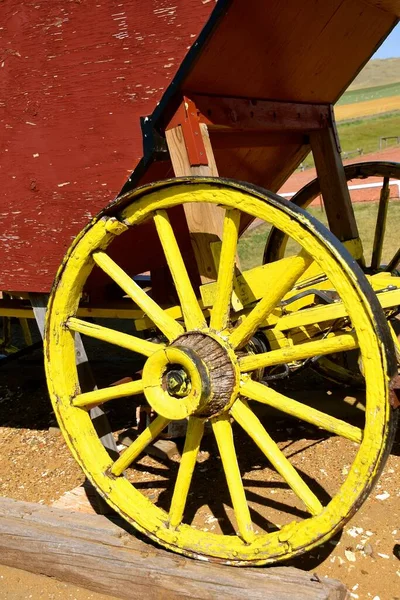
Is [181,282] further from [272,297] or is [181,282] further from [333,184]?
[333,184]

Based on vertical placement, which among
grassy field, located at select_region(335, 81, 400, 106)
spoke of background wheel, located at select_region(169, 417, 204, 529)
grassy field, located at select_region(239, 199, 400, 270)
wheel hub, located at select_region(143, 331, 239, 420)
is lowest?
grassy field, located at select_region(335, 81, 400, 106)

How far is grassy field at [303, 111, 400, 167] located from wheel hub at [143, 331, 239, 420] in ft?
85.7

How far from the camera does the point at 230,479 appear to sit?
7.16ft

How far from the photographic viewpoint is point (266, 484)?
9.88ft

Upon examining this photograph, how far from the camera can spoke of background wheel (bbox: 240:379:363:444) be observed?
75.5 inches

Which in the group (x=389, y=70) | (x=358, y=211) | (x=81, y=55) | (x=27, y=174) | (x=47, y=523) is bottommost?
(x=389, y=70)

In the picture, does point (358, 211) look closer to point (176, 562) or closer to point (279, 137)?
point (279, 137)

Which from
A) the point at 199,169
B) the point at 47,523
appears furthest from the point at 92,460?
the point at 199,169

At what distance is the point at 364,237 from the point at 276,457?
699cm

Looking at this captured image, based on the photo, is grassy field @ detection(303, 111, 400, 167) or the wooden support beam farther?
grassy field @ detection(303, 111, 400, 167)

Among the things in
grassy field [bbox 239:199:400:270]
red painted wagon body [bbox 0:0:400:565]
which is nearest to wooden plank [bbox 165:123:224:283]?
red painted wagon body [bbox 0:0:400:565]

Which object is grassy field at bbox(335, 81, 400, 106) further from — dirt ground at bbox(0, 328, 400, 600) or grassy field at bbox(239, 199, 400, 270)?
dirt ground at bbox(0, 328, 400, 600)

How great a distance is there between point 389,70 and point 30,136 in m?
→ 131

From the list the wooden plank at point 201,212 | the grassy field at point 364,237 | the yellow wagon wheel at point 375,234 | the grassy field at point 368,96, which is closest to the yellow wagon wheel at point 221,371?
the wooden plank at point 201,212
